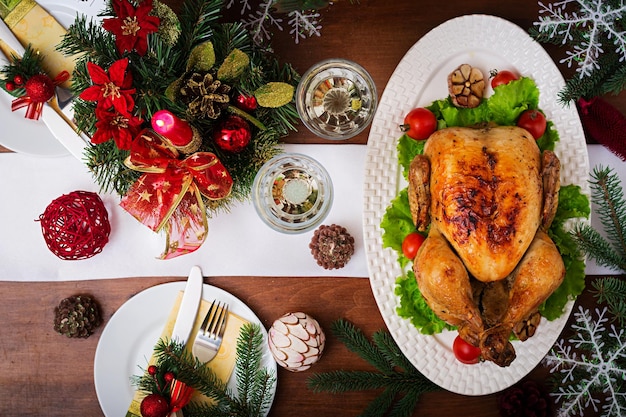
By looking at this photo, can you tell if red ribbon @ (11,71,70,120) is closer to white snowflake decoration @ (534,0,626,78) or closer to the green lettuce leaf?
→ the green lettuce leaf

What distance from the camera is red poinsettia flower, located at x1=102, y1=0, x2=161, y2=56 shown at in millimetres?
920

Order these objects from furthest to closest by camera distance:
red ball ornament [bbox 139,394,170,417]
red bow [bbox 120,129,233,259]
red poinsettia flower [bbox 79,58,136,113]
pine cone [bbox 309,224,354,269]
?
pine cone [bbox 309,224,354,269] < red ball ornament [bbox 139,394,170,417] < red bow [bbox 120,129,233,259] < red poinsettia flower [bbox 79,58,136,113]

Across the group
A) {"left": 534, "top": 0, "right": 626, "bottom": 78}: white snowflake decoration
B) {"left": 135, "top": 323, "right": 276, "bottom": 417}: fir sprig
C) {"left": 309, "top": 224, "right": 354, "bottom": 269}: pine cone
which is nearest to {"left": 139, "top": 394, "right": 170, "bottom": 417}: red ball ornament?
{"left": 135, "top": 323, "right": 276, "bottom": 417}: fir sprig

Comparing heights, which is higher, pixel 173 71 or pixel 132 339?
pixel 173 71

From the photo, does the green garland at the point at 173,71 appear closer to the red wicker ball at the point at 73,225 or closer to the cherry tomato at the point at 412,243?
the red wicker ball at the point at 73,225

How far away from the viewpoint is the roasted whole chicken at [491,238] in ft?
3.41

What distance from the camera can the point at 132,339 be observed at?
4.14ft

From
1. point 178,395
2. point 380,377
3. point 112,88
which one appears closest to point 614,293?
point 380,377

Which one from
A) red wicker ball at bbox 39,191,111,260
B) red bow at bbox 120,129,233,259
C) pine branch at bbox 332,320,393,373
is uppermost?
red bow at bbox 120,129,233,259

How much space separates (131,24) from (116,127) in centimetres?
19

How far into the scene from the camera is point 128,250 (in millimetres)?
1287

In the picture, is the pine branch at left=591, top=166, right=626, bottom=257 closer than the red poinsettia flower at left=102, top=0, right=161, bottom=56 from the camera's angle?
No

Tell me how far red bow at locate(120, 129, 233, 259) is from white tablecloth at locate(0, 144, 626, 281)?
0.58 feet

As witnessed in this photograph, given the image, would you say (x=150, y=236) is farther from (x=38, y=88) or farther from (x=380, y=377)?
(x=380, y=377)
